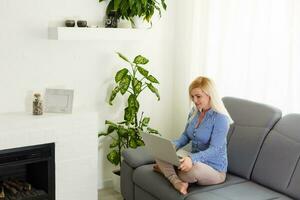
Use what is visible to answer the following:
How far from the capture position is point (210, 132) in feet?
9.95

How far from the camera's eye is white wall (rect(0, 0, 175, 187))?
336cm

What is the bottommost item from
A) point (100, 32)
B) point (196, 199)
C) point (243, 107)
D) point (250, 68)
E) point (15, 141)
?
point (196, 199)

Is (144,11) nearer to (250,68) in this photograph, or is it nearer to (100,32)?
(100,32)

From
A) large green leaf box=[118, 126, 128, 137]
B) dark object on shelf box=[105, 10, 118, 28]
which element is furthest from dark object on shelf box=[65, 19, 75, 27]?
large green leaf box=[118, 126, 128, 137]

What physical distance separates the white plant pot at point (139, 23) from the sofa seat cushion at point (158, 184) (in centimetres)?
135

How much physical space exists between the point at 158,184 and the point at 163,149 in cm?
28

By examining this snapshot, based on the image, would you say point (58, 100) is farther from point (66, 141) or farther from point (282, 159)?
point (282, 159)

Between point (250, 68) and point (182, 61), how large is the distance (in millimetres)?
901

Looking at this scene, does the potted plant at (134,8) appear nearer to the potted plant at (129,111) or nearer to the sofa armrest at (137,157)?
the potted plant at (129,111)

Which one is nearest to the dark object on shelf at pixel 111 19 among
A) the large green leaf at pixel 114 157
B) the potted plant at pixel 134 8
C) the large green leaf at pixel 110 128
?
the potted plant at pixel 134 8

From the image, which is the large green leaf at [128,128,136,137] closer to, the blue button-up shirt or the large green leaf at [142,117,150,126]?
the large green leaf at [142,117,150,126]

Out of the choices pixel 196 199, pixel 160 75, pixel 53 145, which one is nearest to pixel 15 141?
pixel 53 145

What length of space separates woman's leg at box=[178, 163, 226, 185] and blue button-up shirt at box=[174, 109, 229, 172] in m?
0.06

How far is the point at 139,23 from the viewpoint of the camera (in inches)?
157
